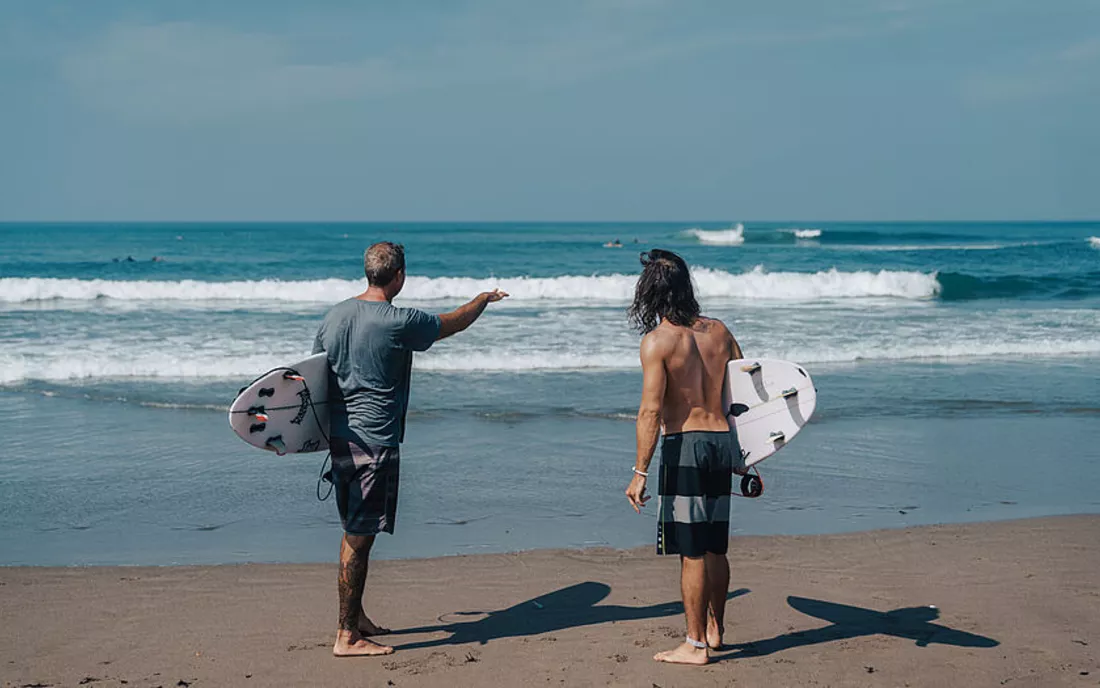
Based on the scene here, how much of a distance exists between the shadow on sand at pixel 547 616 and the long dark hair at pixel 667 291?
1.53 metres

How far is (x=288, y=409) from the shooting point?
4.40 m

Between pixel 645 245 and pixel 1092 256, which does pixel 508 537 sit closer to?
pixel 1092 256

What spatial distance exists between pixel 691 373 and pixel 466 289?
24.4 metres

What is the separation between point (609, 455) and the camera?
26.2ft

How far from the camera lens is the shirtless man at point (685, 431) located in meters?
3.93

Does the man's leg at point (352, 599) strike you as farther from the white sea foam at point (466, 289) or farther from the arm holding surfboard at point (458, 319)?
the white sea foam at point (466, 289)

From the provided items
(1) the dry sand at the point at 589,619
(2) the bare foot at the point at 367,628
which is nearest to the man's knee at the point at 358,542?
(2) the bare foot at the point at 367,628

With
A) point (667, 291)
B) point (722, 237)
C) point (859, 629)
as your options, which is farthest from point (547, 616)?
point (722, 237)

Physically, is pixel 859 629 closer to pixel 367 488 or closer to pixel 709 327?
pixel 709 327

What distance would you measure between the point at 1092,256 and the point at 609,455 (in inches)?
1549

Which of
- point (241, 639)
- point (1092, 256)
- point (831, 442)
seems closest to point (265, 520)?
point (241, 639)

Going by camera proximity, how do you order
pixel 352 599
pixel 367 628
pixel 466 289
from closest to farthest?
pixel 352 599
pixel 367 628
pixel 466 289

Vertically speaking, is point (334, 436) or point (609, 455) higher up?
point (334, 436)

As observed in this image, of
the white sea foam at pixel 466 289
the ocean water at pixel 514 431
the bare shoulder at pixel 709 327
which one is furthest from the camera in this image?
the white sea foam at pixel 466 289
